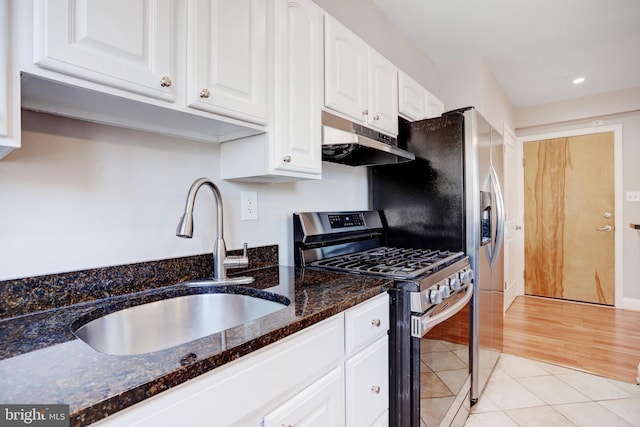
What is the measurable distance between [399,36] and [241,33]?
74.5 inches

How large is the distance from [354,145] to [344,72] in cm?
35

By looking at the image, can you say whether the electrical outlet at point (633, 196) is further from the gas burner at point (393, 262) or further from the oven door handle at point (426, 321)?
the oven door handle at point (426, 321)

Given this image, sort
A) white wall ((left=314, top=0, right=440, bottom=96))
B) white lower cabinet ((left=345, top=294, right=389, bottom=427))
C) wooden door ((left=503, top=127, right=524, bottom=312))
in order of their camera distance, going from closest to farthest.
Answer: white lower cabinet ((left=345, top=294, right=389, bottom=427)), white wall ((left=314, top=0, right=440, bottom=96)), wooden door ((left=503, top=127, right=524, bottom=312))

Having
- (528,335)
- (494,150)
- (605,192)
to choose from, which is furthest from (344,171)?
(605,192)

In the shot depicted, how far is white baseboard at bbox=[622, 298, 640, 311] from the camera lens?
3.71m

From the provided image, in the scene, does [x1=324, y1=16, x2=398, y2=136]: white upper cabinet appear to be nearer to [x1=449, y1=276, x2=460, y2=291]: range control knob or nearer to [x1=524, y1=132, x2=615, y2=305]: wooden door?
[x1=449, y1=276, x2=460, y2=291]: range control knob

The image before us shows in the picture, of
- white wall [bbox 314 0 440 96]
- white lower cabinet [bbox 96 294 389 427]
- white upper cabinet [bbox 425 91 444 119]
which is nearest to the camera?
white lower cabinet [bbox 96 294 389 427]

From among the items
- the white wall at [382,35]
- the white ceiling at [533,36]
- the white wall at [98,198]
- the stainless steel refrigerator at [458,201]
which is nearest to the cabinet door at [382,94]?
the stainless steel refrigerator at [458,201]

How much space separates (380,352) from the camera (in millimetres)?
1207

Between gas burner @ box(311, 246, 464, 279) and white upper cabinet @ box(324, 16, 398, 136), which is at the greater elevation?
white upper cabinet @ box(324, 16, 398, 136)

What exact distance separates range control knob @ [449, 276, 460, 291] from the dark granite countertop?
687 mm

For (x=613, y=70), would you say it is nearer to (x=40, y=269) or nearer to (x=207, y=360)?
(x=207, y=360)

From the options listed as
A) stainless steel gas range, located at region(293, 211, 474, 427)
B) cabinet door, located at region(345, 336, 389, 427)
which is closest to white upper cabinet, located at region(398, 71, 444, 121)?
stainless steel gas range, located at region(293, 211, 474, 427)

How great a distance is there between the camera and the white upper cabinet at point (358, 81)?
58.0 inches
